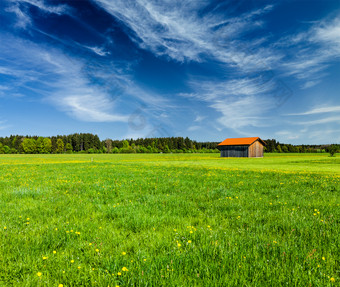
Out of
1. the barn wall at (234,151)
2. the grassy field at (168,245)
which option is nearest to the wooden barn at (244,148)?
the barn wall at (234,151)

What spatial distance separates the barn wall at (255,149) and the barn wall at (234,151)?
194 cm

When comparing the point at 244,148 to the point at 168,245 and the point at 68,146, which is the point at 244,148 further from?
the point at 68,146

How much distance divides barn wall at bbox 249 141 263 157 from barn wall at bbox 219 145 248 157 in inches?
76.5

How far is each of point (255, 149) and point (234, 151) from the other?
308 inches

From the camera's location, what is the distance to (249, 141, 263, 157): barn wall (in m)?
70.9

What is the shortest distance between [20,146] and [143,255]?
206 metres

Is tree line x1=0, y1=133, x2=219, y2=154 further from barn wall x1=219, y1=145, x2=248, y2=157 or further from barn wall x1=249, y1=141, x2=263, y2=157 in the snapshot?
barn wall x1=249, y1=141, x2=263, y2=157

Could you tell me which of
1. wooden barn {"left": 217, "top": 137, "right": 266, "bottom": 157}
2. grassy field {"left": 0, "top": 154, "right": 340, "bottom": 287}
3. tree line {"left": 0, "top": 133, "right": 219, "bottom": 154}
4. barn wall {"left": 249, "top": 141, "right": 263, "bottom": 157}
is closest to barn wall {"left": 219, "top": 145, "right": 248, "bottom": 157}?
wooden barn {"left": 217, "top": 137, "right": 266, "bottom": 157}

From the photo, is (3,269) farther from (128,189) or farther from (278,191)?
(278,191)

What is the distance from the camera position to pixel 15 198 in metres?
8.00

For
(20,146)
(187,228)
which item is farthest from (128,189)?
(20,146)

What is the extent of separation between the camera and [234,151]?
7450cm

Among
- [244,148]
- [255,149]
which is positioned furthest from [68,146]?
[255,149]

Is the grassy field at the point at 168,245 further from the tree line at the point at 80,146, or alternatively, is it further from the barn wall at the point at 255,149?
the tree line at the point at 80,146
